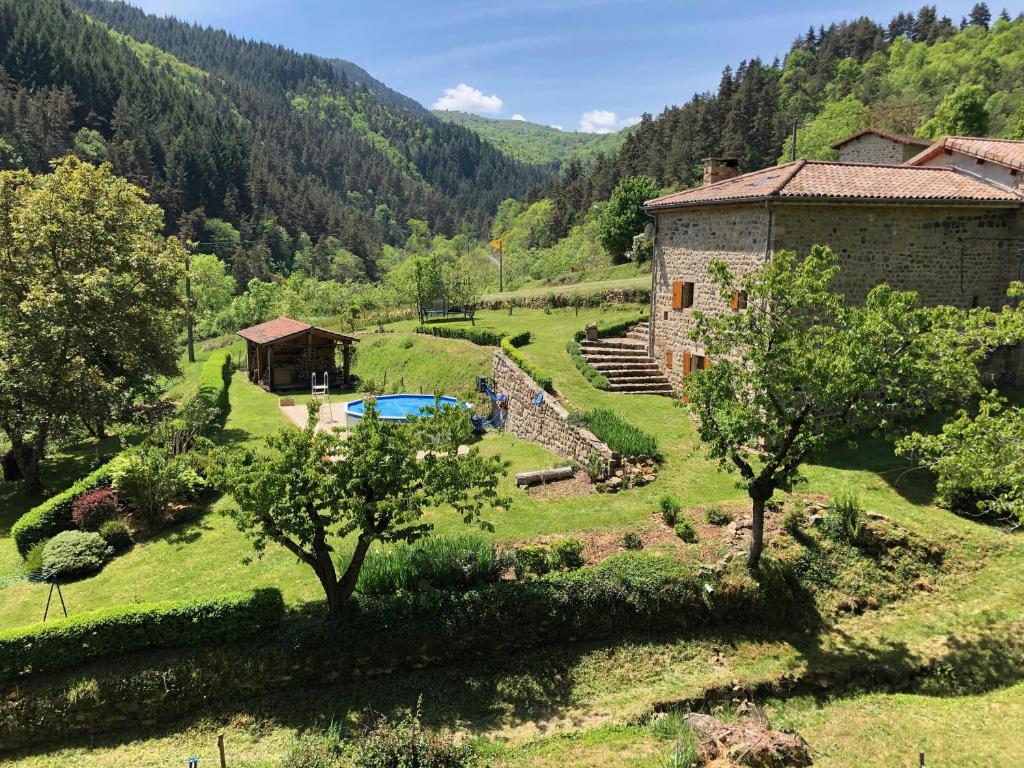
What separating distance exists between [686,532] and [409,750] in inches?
262

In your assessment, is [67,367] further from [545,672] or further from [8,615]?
[545,672]

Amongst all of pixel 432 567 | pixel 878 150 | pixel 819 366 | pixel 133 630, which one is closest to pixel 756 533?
pixel 819 366

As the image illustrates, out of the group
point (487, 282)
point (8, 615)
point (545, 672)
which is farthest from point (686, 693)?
point (487, 282)


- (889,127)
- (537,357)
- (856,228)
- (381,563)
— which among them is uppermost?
(889,127)

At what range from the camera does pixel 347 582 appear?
1067cm

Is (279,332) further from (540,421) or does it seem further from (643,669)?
(643,669)

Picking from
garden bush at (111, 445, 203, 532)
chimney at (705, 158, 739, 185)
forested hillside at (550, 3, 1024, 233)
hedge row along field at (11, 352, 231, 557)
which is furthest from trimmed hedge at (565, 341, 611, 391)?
forested hillside at (550, 3, 1024, 233)

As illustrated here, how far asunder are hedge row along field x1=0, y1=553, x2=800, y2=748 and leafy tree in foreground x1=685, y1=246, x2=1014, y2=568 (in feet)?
7.13

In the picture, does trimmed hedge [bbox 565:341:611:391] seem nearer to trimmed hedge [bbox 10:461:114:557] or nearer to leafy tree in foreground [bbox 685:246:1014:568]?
leafy tree in foreground [bbox 685:246:1014:568]

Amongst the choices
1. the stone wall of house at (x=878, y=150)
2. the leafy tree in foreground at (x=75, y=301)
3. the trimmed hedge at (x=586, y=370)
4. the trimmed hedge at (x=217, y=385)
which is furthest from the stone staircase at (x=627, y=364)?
the leafy tree in foreground at (x=75, y=301)

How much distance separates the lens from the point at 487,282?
7106 cm

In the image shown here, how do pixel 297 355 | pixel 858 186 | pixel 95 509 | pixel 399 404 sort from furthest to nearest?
pixel 297 355
pixel 399 404
pixel 858 186
pixel 95 509

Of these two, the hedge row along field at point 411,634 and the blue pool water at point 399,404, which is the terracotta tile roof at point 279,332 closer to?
the blue pool water at point 399,404

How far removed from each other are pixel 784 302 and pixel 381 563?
8463 millimetres
